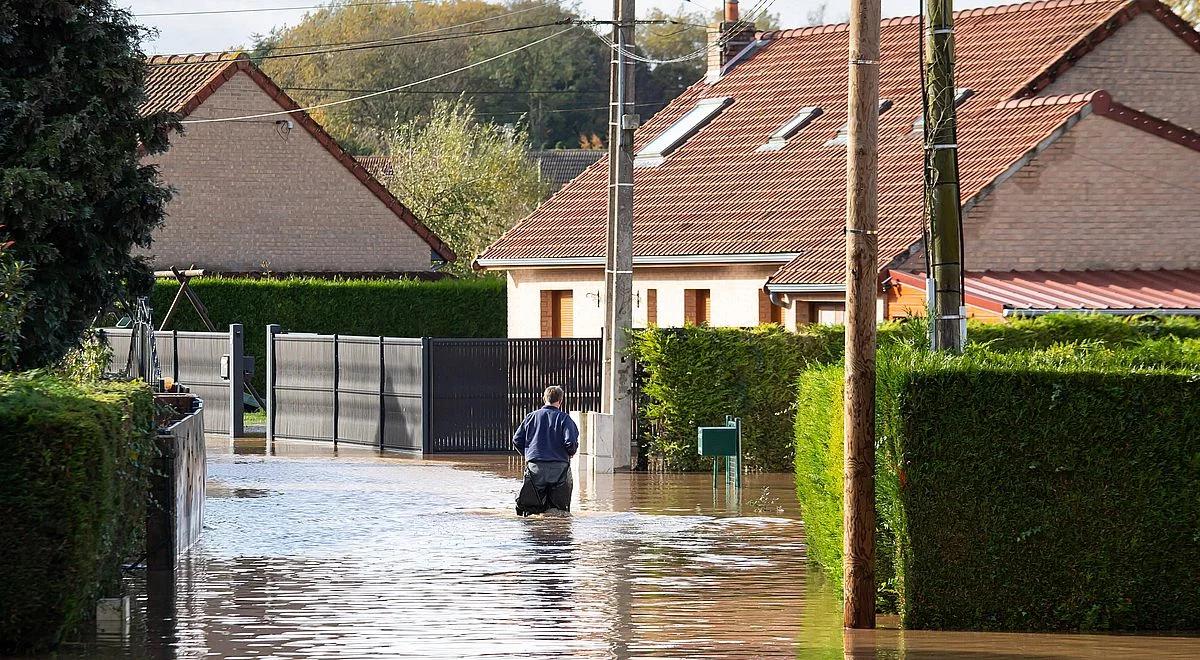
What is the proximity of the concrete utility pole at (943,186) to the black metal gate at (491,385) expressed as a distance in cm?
1631

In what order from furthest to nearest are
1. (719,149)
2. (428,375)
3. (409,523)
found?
1. (719,149)
2. (428,375)
3. (409,523)

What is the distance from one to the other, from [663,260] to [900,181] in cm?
548

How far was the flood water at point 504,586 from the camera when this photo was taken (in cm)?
1205

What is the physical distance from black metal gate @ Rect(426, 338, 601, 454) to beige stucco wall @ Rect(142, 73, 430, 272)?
64.5 ft

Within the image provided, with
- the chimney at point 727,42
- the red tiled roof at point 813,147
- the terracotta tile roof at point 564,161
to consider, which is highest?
the terracotta tile roof at point 564,161

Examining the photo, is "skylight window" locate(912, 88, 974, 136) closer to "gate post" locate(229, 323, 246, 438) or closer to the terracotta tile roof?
"gate post" locate(229, 323, 246, 438)

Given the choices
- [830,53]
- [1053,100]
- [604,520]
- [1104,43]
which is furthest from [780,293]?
[604,520]

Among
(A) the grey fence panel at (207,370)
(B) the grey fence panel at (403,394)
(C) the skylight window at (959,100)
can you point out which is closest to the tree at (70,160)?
(B) the grey fence panel at (403,394)

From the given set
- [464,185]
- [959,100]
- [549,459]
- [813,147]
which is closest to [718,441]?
[549,459]

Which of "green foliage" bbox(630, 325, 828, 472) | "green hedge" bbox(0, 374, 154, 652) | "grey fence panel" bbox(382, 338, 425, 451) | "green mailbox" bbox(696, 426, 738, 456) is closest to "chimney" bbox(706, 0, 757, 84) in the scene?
"grey fence panel" bbox(382, 338, 425, 451)

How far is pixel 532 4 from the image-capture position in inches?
4577

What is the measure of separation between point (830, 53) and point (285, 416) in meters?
17.6

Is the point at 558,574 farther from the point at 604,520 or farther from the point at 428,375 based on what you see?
the point at 428,375

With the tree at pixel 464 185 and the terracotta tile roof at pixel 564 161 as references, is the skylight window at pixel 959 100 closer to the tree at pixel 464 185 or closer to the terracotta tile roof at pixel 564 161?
the tree at pixel 464 185
